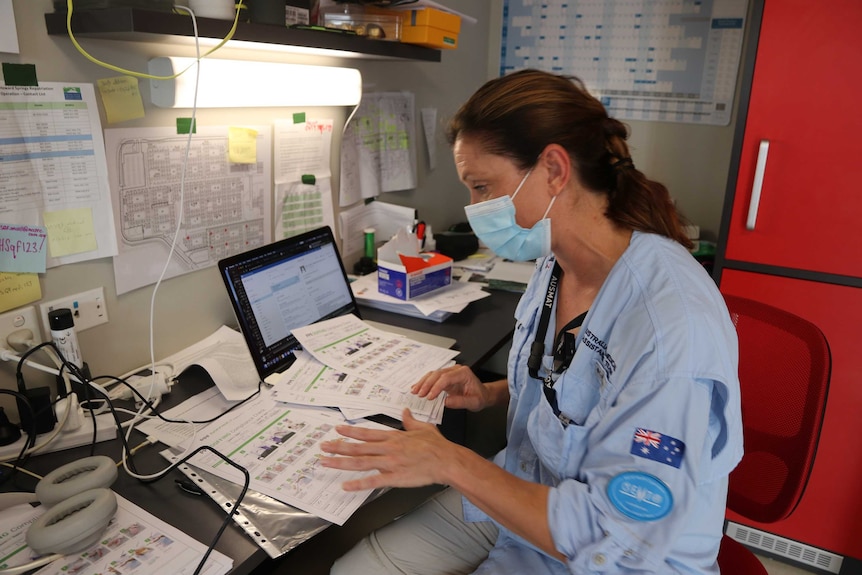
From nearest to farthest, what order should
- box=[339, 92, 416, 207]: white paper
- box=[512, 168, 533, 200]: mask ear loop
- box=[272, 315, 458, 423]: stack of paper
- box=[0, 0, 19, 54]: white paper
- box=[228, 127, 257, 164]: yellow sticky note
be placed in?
box=[0, 0, 19, 54]: white paper
box=[512, 168, 533, 200]: mask ear loop
box=[272, 315, 458, 423]: stack of paper
box=[228, 127, 257, 164]: yellow sticky note
box=[339, 92, 416, 207]: white paper

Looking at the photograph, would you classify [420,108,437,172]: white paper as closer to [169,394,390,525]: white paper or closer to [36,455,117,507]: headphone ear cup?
[169,394,390,525]: white paper

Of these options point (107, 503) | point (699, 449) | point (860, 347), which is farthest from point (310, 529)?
point (860, 347)

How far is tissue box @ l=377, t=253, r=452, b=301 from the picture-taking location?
1.77m

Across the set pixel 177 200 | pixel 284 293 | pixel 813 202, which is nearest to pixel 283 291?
pixel 284 293

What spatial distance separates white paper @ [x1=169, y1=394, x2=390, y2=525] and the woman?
46mm

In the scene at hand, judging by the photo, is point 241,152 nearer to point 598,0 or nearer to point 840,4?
point 840,4

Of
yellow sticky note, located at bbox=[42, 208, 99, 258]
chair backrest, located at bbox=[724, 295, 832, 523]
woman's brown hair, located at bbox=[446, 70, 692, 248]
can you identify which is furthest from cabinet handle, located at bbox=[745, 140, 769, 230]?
yellow sticky note, located at bbox=[42, 208, 99, 258]

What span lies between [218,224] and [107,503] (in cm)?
81

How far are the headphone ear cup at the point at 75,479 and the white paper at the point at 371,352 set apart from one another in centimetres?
52

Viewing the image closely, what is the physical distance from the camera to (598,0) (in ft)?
8.64

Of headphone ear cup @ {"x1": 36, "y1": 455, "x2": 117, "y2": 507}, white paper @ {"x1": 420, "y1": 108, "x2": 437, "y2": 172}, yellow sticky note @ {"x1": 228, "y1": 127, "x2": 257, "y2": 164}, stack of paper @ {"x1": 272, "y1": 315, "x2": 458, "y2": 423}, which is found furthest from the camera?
white paper @ {"x1": 420, "y1": 108, "x2": 437, "y2": 172}

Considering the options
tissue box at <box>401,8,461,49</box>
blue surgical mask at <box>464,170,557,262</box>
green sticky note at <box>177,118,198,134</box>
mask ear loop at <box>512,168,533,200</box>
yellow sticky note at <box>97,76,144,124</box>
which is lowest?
blue surgical mask at <box>464,170,557,262</box>

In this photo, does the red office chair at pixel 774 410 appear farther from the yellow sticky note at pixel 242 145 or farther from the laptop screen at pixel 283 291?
the yellow sticky note at pixel 242 145

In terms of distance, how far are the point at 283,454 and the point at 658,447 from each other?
0.64 metres
